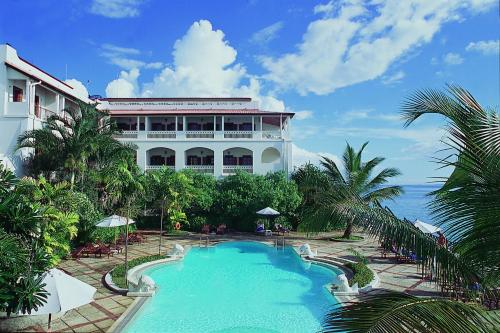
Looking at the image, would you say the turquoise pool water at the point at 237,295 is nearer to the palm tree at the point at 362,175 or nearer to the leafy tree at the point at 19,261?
the leafy tree at the point at 19,261

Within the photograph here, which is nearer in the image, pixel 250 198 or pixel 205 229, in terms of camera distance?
pixel 205 229

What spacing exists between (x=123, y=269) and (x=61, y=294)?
6.52 metres

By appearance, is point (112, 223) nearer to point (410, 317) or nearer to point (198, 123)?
point (410, 317)

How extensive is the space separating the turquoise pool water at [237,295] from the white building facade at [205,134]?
37.6 ft

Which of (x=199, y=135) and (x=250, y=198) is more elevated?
(x=199, y=135)

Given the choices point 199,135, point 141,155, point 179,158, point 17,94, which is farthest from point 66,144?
point 199,135

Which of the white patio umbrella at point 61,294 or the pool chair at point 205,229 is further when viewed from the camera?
the pool chair at point 205,229

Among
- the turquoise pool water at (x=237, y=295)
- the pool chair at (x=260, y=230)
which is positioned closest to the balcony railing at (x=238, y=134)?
the pool chair at (x=260, y=230)

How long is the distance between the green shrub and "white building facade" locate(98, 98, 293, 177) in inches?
579

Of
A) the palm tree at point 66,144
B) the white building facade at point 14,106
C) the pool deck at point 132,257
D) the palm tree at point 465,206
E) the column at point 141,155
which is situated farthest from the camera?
the column at point 141,155

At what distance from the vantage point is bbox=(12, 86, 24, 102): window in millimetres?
22266

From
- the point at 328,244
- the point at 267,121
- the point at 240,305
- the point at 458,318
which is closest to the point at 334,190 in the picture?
the point at 458,318

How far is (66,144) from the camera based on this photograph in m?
20.1

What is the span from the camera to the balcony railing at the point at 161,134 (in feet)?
99.8
